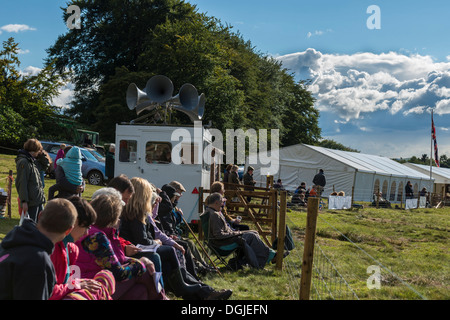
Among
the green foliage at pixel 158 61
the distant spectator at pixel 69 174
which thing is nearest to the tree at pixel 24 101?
the green foliage at pixel 158 61

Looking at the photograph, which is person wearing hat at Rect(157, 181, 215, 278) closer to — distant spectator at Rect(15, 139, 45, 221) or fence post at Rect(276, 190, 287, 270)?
fence post at Rect(276, 190, 287, 270)

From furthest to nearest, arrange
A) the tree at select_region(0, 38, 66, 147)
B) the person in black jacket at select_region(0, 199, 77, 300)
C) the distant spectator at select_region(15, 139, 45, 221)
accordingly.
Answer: the tree at select_region(0, 38, 66, 147) < the distant spectator at select_region(15, 139, 45, 221) < the person in black jacket at select_region(0, 199, 77, 300)

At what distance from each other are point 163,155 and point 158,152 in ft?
0.47

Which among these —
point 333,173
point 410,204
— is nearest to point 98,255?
point 333,173

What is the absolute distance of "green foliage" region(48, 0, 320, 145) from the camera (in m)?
28.7

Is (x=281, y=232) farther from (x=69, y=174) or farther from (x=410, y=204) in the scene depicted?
(x=410, y=204)

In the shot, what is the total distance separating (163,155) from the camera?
442 inches

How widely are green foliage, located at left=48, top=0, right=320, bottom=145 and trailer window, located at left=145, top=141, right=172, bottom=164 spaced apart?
17025 millimetres

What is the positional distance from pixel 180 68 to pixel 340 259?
71.9 feet

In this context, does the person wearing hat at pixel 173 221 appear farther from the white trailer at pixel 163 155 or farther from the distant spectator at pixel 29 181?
the white trailer at pixel 163 155

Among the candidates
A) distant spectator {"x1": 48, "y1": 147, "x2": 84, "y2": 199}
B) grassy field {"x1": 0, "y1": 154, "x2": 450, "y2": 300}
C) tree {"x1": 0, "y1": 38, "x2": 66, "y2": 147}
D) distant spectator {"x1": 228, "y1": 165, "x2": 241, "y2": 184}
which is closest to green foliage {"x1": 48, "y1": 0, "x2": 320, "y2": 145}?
tree {"x1": 0, "y1": 38, "x2": 66, "y2": 147}

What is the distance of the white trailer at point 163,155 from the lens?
11102mm
